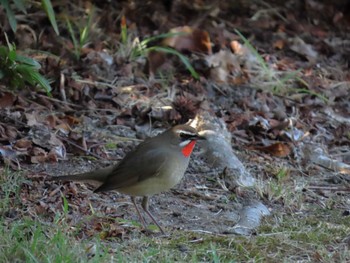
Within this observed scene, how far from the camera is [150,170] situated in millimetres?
6156

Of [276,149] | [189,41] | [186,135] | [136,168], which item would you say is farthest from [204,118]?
[189,41]

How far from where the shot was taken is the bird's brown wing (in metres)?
6.09

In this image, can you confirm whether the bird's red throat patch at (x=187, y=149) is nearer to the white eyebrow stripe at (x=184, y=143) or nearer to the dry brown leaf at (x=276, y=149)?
the white eyebrow stripe at (x=184, y=143)

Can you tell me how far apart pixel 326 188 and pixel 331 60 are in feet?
10.8

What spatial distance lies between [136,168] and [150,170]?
0.35 ft

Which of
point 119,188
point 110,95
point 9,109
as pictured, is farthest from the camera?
point 110,95

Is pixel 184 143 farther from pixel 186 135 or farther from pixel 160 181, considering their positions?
pixel 160 181

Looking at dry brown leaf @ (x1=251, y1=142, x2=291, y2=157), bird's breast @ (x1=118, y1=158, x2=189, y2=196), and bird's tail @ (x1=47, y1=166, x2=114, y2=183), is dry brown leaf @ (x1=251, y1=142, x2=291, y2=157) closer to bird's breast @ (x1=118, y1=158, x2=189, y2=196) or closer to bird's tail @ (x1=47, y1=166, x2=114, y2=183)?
bird's breast @ (x1=118, y1=158, x2=189, y2=196)

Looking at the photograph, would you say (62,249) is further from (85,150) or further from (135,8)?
(135,8)

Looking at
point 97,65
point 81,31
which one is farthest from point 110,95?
point 81,31

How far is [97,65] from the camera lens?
28.7 ft

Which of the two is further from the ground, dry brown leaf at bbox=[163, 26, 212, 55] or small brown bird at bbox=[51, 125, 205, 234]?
small brown bird at bbox=[51, 125, 205, 234]

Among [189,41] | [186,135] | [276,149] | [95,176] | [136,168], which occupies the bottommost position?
[276,149]

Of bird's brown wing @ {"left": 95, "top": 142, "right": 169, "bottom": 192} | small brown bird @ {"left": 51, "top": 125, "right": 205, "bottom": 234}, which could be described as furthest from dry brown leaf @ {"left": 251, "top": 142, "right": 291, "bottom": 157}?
bird's brown wing @ {"left": 95, "top": 142, "right": 169, "bottom": 192}
